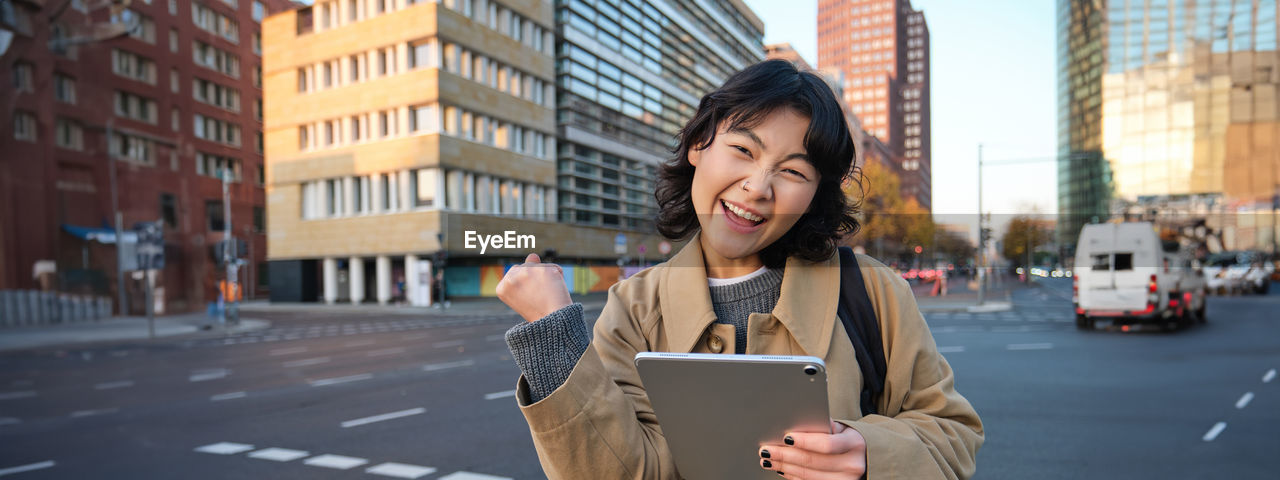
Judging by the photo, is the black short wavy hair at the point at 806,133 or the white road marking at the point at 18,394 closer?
the black short wavy hair at the point at 806,133

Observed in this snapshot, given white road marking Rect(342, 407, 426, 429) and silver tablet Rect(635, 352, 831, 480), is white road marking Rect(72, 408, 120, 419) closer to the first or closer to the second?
white road marking Rect(342, 407, 426, 429)

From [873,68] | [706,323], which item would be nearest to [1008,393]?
[706,323]

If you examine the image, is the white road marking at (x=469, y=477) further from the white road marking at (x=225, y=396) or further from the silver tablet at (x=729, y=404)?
the white road marking at (x=225, y=396)

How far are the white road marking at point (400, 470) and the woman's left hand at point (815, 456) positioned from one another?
4589mm

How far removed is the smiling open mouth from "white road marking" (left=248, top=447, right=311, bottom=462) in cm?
545

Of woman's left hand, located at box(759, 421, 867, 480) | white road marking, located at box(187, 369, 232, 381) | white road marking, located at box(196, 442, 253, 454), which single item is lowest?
white road marking, located at box(187, 369, 232, 381)

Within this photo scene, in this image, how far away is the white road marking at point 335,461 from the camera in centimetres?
550

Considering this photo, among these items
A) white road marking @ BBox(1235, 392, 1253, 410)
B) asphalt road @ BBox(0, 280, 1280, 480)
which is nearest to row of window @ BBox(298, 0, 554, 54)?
asphalt road @ BBox(0, 280, 1280, 480)

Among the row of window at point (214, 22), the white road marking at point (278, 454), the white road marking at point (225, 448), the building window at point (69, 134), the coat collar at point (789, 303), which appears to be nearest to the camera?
the coat collar at point (789, 303)

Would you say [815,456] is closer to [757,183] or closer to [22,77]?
[757,183]

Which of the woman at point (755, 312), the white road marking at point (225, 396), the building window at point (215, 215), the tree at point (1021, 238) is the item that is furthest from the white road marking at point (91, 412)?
the building window at point (215, 215)

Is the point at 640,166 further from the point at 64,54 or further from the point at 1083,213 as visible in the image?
the point at 1083,213

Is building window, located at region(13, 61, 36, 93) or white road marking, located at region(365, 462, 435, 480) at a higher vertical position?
building window, located at region(13, 61, 36, 93)

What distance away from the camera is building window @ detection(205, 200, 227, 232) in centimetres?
3092
